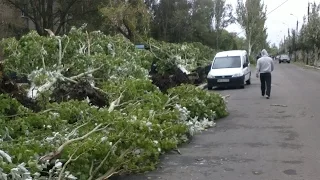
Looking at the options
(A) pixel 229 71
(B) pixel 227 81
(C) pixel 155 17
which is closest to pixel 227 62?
(A) pixel 229 71

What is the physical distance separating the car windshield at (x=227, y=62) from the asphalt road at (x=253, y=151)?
10.1 m

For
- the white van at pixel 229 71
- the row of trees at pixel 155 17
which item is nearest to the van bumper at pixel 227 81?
the white van at pixel 229 71

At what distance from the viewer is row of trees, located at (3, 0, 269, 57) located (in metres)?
31.1

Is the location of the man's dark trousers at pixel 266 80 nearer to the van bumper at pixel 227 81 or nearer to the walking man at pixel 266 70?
the walking man at pixel 266 70

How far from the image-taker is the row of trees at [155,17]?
31.1 meters

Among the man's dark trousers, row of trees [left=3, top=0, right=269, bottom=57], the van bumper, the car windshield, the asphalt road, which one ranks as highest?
row of trees [left=3, top=0, right=269, bottom=57]

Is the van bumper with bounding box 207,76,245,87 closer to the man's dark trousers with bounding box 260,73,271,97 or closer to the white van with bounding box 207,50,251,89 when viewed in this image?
the white van with bounding box 207,50,251,89

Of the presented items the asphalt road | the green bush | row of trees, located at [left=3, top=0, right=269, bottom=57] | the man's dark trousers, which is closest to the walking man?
the man's dark trousers

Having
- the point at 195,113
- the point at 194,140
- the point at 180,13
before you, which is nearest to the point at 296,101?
the point at 195,113

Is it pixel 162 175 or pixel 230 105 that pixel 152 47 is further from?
pixel 162 175

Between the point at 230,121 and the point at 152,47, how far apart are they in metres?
11.6

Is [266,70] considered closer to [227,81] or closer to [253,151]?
[227,81]

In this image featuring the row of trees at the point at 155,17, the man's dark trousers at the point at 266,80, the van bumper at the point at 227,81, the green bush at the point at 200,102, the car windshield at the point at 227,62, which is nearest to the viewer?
the green bush at the point at 200,102

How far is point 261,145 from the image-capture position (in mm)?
8438
